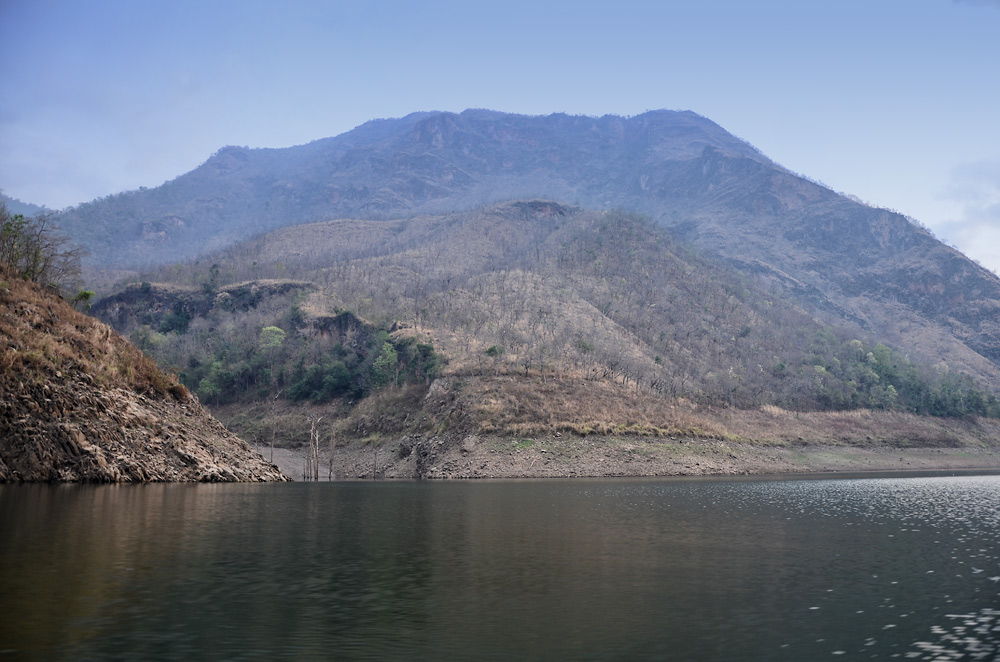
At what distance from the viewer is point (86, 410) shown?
54.7 metres

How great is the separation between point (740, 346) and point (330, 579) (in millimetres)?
153718

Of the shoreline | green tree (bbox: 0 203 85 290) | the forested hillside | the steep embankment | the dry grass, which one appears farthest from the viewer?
the forested hillside

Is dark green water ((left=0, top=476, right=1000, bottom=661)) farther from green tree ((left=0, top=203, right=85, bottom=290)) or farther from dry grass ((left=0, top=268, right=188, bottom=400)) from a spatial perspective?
green tree ((left=0, top=203, right=85, bottom=290))

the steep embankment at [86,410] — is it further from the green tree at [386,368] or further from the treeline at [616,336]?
the treeline at [616,336]

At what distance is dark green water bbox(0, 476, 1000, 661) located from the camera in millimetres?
14773

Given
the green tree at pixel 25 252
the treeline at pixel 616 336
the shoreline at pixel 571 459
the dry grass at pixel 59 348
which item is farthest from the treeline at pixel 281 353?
the dry grass at pixel 59 348

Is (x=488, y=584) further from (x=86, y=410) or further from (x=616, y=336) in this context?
(x=616, y=336)

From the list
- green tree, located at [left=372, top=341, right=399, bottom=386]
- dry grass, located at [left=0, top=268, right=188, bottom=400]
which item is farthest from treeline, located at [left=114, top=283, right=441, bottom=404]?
dry grass, located at [left=0, top=268, right=188, bottom=400]

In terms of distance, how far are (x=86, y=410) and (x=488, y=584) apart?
46.3 metres

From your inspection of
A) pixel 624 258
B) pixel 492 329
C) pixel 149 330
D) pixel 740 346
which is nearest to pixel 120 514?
pixel 492 329

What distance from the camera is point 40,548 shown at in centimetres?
2438

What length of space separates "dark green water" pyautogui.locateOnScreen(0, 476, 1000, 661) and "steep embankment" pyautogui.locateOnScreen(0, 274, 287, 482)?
1186cm

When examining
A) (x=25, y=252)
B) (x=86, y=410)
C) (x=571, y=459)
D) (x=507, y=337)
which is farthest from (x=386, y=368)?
(x=86, y=410)

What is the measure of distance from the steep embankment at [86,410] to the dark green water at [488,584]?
38.9 feet
